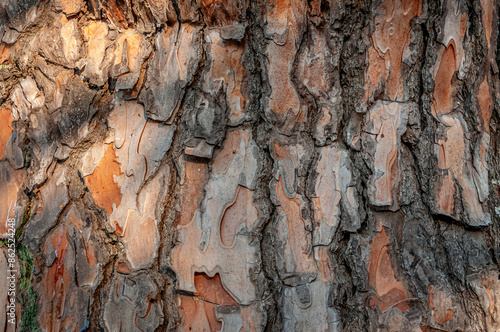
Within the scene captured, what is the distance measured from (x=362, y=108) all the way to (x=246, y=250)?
0.44 meters

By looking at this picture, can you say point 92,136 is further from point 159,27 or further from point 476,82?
point 476,82

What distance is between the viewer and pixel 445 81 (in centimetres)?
93

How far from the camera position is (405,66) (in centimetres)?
92

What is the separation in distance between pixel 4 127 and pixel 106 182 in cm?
36

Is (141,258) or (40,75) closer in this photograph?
(141,258)

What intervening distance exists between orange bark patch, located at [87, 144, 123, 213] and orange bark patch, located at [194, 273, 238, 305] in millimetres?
275

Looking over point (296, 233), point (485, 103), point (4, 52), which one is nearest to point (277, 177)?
point (296, 233)

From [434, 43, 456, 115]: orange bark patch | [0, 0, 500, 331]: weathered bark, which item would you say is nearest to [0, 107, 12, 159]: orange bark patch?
[0, 0, 500, 331]: weathered bark

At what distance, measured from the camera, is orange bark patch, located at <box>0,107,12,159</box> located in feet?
3.37

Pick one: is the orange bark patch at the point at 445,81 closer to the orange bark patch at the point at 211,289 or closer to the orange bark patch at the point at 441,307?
the orange bark patch at the point at 441,307

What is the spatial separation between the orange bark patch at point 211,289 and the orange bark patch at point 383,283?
1.12ft

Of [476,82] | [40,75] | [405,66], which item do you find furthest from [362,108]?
[40,75]

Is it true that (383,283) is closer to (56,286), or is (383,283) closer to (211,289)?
(211,289)

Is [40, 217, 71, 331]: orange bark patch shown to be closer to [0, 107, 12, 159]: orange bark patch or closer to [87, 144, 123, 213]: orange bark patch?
[87, 144, 123, 213]: orange bark patch
